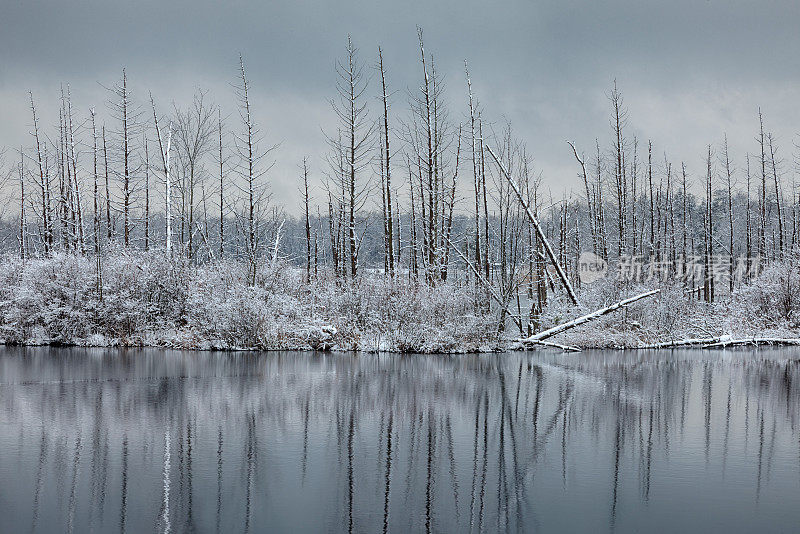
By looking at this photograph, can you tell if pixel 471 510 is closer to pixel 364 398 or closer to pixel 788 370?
pixel 364 398

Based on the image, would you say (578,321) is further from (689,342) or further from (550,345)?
(689,342)

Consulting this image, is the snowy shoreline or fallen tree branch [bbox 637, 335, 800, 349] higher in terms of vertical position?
the snowy shoreline

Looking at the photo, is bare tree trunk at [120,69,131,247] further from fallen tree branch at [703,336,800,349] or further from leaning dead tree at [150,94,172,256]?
fallen tree branch at [703,336,800,349]

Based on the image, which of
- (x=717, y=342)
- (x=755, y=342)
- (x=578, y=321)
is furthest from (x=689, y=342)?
(x=578, y=321)

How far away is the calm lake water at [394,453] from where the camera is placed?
6.34 m

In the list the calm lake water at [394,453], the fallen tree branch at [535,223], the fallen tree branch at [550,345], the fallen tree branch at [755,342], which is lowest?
the fallen tree branch at [755,342]

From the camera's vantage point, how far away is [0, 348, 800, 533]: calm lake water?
6.34 meters

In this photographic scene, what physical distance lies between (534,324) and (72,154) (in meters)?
32.5

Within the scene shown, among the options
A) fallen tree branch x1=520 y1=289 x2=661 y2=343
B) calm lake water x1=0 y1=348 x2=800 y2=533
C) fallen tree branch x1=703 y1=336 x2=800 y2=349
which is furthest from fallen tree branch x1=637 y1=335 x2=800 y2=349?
calm lake water x1=0 y1=348 x2=800 y2=533

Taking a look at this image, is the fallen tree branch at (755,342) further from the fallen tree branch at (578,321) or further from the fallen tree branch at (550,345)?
the fallen tree branch at (550,345)

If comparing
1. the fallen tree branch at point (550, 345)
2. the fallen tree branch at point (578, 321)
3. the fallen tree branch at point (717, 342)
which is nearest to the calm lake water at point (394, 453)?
the fallen tree branch at point (578, 321)

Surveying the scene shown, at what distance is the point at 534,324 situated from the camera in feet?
96.3

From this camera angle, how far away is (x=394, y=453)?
28.6 feet

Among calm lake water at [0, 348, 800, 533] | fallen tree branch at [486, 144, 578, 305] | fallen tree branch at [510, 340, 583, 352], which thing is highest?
fallen tree branch at [486, 144, 578, 305]
